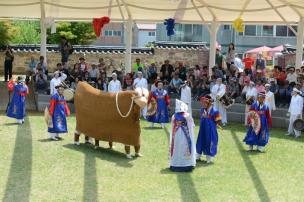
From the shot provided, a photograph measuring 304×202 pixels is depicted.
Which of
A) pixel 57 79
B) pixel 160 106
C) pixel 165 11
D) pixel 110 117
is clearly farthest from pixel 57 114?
pixel 165 11

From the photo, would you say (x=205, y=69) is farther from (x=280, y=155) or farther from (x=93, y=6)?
(x=280, y=155)

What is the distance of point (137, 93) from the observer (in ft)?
38.7

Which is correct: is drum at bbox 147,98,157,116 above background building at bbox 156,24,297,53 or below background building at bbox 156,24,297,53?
below

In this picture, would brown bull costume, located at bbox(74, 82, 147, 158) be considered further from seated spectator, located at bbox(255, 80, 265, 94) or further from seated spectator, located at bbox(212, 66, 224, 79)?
seated spectator, located at bbox(212, 66, 224, 79)

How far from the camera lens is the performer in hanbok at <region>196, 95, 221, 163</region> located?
1181 centimetres

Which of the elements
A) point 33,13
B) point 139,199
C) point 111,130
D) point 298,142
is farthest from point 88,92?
point 33,13

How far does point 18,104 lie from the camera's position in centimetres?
1553

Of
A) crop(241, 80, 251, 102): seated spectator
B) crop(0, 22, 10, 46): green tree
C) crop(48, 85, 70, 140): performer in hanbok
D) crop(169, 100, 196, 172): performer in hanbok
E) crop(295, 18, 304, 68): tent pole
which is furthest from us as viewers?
crop(0, 22, 10, 46): green tree

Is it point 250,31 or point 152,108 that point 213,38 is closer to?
point 152,108

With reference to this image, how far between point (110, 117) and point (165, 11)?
8.84 metres

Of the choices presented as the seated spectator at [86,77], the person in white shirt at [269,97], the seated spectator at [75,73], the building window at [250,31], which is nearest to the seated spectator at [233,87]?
the person in white shirt at [269,97]

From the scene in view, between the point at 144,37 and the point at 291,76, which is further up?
→ the point at 144,37

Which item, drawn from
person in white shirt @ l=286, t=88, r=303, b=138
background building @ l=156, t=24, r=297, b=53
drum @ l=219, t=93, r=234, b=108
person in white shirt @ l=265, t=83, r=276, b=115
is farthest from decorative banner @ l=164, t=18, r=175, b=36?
background building @ l=156, t=24, r=297, b=53

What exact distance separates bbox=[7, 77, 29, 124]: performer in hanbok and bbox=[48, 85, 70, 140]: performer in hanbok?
2.26 metres
